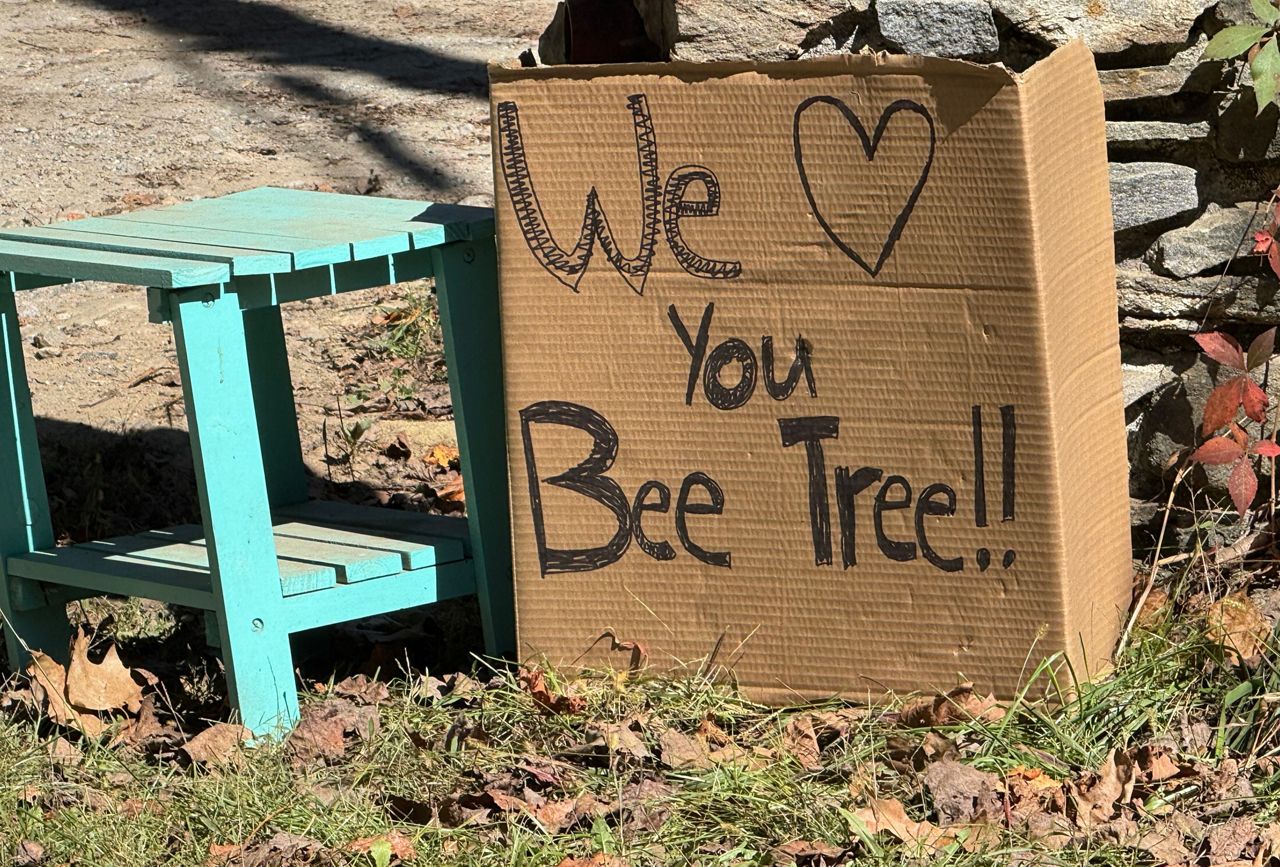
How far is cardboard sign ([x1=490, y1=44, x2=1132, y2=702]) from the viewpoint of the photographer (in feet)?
8.10

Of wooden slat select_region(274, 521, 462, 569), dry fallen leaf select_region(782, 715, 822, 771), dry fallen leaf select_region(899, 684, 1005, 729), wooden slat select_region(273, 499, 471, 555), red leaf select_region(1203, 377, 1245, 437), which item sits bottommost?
dry fallen leaf select_region(782, 715, 822, 771)

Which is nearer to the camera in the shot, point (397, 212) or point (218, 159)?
point (397, 212)

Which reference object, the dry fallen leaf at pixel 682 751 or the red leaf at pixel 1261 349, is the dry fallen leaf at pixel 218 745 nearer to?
the dry fallen leaf at pixel 682 751

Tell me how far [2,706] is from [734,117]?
1.68 metres

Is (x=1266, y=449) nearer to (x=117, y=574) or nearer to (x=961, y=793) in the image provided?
(x=961, y=793)

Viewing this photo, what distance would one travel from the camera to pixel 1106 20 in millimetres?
2770

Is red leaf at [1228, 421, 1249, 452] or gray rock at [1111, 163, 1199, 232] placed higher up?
gray rock at [1111, 163, 1199, 232]

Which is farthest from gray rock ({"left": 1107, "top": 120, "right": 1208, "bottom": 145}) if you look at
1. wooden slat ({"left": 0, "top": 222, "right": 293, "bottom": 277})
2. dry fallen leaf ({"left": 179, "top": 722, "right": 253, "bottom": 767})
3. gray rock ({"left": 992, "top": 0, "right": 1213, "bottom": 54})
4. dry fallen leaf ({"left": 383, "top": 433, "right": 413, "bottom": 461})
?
dry fallen leaf ({"left": 383, "top": 433, "right": 413, "bottom": 461})

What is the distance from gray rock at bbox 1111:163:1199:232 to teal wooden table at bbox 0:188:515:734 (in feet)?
3.56

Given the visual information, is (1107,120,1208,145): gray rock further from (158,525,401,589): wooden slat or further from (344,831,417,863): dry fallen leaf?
(344,831,417,863): dry fallen leaf

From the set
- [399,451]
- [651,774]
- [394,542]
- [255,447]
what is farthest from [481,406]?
[399,451]

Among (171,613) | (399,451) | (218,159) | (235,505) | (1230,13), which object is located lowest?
(171,613)

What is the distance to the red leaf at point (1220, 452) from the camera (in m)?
2.80

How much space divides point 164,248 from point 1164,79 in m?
1.70
